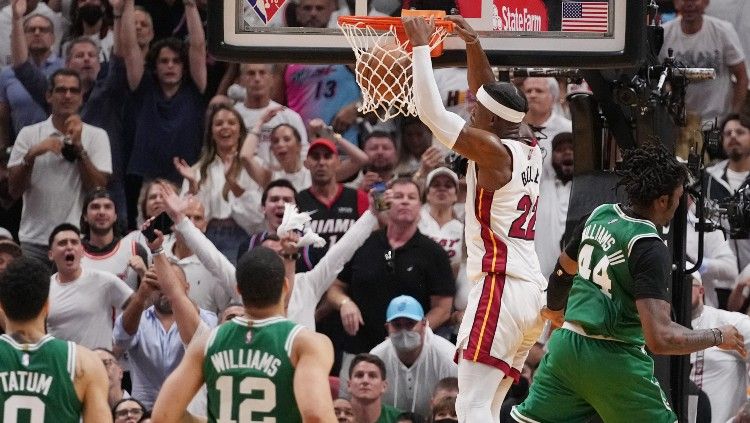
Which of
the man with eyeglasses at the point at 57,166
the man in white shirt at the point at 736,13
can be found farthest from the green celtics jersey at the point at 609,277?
the man in white shirt at the point at 736,13

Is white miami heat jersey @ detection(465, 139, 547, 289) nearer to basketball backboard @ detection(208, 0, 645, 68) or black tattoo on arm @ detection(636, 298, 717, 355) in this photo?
basketball backboard @ detection(208, 0, 645, 68)

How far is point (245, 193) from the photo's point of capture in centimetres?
1223

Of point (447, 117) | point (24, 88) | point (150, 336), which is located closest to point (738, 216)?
point (447, 117)

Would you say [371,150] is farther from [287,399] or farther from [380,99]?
[287,399]

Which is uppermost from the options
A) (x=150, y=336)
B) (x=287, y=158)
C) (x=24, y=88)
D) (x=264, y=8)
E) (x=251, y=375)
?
(x=264, y=8)

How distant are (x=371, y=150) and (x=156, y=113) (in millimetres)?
1943

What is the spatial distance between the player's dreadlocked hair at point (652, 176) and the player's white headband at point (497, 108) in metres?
0.68

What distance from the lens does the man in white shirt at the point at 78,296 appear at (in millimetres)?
11383

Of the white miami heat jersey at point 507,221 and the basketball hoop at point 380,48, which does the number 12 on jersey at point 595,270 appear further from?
the basketball hoop at point 380,48

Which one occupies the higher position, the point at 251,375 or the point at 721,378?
the point at 251,375

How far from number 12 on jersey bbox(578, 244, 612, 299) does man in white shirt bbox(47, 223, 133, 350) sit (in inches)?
184

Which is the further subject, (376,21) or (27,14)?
(27,14)

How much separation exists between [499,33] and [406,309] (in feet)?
9.37

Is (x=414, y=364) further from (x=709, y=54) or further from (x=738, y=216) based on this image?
(x=709, y=54)
